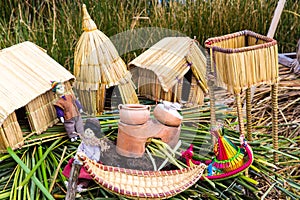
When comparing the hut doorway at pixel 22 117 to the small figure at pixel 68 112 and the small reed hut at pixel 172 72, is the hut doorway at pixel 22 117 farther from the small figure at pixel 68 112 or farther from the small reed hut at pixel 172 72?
the small reed hut at pixel 172 72

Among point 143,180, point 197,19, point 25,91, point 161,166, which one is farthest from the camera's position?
point 197,19

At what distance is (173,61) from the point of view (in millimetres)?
2041

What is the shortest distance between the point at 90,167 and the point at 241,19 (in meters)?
2.26

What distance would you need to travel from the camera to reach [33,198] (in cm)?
159

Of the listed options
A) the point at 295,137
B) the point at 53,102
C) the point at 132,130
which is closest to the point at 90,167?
the point at 132,130

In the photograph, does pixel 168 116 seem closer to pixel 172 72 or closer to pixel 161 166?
pixel 161 166

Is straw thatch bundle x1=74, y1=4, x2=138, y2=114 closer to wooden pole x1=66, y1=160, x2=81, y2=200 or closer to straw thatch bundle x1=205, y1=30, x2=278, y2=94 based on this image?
straw thatch bundle x1=205, y1=30, x2=278, y2=94

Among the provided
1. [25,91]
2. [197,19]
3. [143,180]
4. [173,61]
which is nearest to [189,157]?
[143,180]

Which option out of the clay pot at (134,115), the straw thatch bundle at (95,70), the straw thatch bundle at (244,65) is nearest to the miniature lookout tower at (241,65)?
the straw thatch bundle at (244,65)

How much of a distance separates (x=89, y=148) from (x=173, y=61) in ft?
2.01

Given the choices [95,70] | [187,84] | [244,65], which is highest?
[244,65]

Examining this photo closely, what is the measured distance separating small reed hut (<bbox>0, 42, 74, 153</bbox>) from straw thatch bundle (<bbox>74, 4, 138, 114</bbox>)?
0.07 metres

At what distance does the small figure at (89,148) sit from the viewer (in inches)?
63.1

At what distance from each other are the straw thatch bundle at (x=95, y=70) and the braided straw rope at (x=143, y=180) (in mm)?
520
